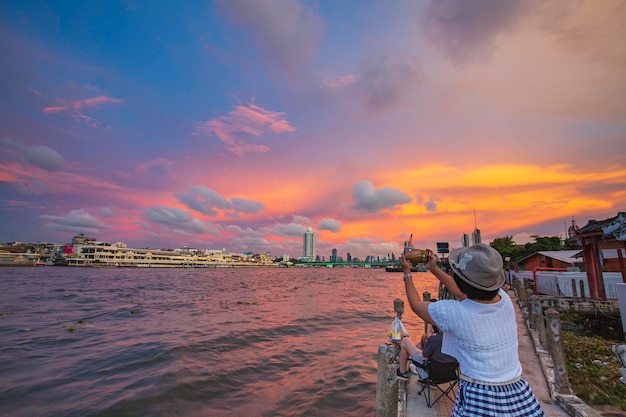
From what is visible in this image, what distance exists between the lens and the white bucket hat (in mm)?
2104

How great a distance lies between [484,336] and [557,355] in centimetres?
516

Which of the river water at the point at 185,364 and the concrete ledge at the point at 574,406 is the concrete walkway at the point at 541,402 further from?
the river water at the point at 185,364

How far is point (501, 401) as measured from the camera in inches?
81.5

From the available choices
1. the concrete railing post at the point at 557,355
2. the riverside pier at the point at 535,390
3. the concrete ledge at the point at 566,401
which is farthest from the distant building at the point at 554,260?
the concrete railing post at the point at 557,355

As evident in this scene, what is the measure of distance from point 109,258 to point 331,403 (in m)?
110

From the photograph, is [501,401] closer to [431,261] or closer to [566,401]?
[431,261]

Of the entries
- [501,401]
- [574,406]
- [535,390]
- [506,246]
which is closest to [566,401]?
[574,406]

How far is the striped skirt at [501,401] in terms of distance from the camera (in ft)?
6.77

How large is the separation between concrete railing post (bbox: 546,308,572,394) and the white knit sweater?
4.56 m

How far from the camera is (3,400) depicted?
6.94 m

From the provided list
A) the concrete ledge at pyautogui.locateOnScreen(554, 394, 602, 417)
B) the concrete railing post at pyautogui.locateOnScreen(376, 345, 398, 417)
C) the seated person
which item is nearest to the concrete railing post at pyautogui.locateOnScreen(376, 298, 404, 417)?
the concrete railing post at pyautogui.locateOnScreen(376, 345, 398, 417)

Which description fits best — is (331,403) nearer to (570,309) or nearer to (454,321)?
(454,321)

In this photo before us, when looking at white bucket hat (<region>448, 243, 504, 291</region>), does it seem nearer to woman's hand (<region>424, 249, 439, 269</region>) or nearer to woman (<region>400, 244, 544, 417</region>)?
woman (<region>400, 244, 544, 417</region>)

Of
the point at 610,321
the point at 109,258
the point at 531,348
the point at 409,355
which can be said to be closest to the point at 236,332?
the point at 409,355
